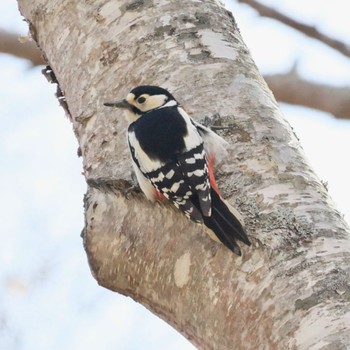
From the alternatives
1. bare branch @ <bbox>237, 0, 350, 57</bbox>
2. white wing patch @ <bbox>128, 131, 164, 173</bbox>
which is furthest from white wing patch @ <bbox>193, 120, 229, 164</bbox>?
bare branch @ <bbox>237, 0, 350, 57</bbox>

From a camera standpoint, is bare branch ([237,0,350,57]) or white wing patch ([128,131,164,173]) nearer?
white wing patch ([128,131,164,173])

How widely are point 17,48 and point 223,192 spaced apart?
8.50ft

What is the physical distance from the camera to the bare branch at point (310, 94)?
4109mm

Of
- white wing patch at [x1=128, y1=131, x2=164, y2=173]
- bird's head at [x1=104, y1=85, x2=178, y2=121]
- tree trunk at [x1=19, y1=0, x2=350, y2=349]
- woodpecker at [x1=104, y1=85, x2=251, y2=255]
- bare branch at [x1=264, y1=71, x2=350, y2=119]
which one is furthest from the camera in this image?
bare branch at [x1=264, y1=71, x2=350, y2=119]

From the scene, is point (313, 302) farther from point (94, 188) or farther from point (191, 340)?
point (94, 188)

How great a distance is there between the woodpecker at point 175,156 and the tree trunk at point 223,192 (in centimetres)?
4

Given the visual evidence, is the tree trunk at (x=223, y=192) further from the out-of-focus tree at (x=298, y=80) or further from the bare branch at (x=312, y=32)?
the bare branch at (x=312, y=32)

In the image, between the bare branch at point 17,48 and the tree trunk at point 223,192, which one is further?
the bare branch at point 17,48

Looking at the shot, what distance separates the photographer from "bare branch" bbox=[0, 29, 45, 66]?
4508 mm

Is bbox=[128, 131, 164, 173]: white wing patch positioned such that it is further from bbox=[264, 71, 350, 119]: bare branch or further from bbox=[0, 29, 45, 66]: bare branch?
bbox=[0, 29, 45, 66]: bare branch

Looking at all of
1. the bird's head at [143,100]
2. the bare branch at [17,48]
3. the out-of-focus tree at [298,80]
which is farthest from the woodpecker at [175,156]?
the bare branch at [17,48]

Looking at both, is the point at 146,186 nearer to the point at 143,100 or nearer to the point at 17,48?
the point at 143,100

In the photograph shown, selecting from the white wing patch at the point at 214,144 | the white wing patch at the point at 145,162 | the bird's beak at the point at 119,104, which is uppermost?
the bird's beak at the point at 119,104

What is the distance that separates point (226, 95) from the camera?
2494 millimetres
